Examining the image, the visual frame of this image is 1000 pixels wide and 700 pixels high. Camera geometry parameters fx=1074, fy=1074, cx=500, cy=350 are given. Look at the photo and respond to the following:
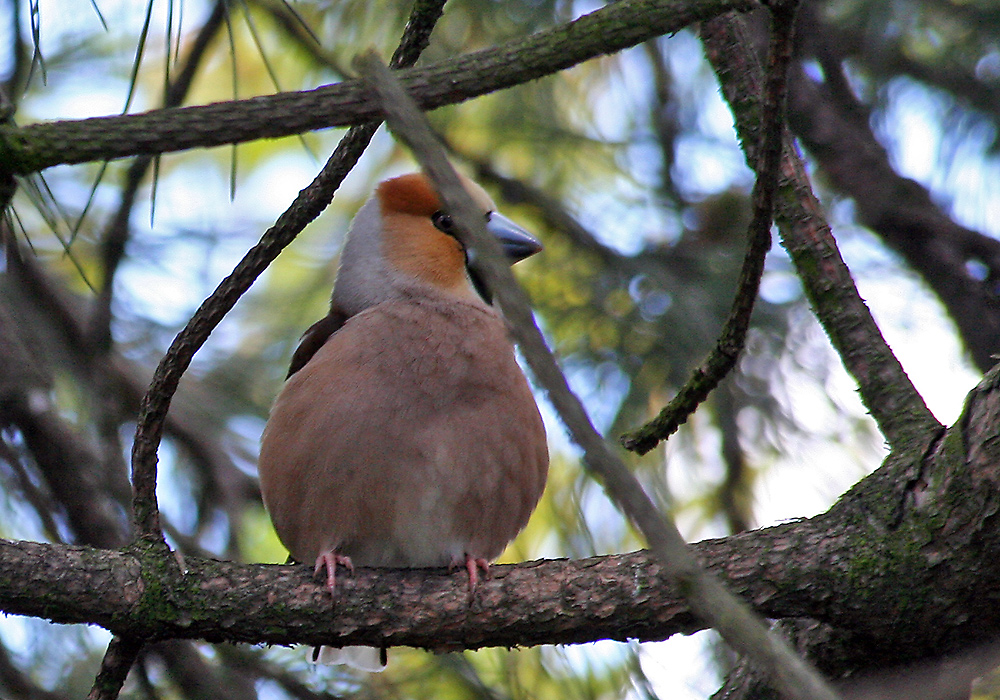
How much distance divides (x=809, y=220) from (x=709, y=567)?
0.98m

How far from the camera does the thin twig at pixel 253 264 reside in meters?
2.11

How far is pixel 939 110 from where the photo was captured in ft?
12.8

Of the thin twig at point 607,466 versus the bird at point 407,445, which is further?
the bird at point 407,445

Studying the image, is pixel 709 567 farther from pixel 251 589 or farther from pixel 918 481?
pixel 251 589

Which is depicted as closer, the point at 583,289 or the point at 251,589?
the point at 251,589

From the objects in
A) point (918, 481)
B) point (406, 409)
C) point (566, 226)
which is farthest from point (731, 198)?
point (918, 481)

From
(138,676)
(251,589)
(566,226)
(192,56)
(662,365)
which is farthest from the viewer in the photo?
(566,226)

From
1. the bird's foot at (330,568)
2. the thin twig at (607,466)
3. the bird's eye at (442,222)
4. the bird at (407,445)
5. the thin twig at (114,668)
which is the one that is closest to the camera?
the thin twig at (607,466)

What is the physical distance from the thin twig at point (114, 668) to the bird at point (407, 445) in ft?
1.92

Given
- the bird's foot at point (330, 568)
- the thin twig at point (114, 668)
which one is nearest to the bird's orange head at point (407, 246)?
the bird's foot at point (330, 568)

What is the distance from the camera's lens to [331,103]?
1731 mm

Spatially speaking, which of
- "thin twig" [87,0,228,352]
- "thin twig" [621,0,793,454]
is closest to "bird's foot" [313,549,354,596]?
"thin twig" [621,0,793,454]

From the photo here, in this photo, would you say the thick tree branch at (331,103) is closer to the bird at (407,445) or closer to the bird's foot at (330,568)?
the bird's foot at (330,568)

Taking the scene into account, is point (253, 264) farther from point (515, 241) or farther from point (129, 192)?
point (515, 241)
